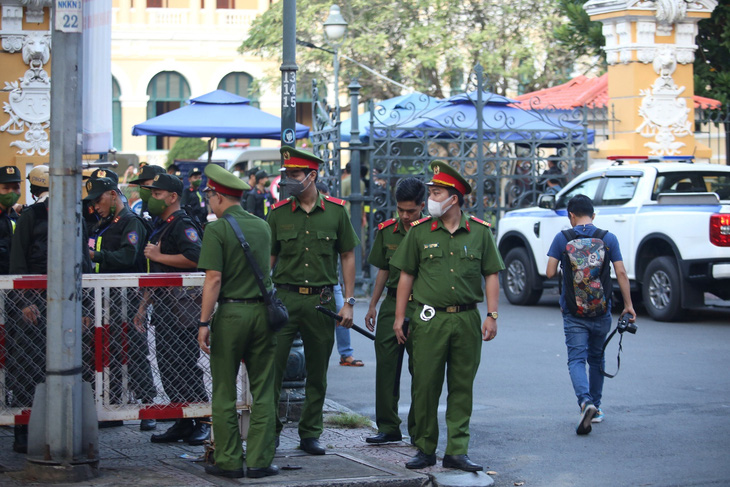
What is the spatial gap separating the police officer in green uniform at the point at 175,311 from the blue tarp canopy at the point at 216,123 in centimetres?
1033

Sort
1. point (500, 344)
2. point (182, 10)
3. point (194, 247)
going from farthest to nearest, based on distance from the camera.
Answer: point (182, 10) → point (500, 344) → point (194, 247)

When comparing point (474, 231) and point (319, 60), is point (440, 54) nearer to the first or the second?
point (319, 60)

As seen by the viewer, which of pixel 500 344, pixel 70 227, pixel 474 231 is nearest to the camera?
pixel 70 227

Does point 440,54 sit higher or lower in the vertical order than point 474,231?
higher

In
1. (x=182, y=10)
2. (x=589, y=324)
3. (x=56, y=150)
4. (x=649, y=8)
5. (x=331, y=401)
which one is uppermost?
(x=182, y=10)

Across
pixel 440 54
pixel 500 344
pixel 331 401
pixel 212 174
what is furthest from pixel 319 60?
pixel 212 174

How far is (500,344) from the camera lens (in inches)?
490

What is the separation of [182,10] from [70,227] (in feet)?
A: 132

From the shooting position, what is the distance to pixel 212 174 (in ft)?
21.4

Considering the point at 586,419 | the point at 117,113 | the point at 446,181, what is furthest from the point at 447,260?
the point at 117,113

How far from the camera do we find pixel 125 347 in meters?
6.85

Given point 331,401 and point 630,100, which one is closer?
point 331,401

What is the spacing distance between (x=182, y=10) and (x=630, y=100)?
30062 mm

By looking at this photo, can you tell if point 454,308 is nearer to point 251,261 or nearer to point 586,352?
point 251,261
